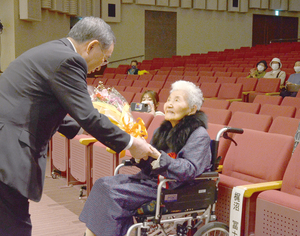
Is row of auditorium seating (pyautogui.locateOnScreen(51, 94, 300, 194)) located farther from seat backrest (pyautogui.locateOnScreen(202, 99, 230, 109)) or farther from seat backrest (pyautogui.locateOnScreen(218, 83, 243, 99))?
seat backrest (pyautogui.locateOnScreen(218, 83, 243, 99))

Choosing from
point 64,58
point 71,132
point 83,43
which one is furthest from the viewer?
point 71,132

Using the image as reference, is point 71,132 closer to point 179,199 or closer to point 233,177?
point 179,199

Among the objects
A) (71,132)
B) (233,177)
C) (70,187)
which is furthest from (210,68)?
(71,132)

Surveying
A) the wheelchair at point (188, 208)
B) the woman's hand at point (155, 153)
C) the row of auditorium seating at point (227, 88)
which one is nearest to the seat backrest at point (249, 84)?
the row of auditorium seating at point (227, 88)

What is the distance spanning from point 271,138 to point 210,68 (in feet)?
20.4

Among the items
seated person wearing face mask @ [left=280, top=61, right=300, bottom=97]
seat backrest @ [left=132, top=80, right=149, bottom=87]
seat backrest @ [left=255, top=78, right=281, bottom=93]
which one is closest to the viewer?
seated person wearing face mask @ [left=280, top=61, right=300, bottom=97]

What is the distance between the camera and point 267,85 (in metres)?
5.65

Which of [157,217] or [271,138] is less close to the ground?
[271,138]

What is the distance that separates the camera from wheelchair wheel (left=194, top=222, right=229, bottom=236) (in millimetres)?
1738

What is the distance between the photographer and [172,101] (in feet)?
6.64

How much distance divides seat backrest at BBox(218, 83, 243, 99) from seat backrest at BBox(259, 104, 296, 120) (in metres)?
1.83

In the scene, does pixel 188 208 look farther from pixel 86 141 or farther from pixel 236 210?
pixel 86 141

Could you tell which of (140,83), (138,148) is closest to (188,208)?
(138,148)

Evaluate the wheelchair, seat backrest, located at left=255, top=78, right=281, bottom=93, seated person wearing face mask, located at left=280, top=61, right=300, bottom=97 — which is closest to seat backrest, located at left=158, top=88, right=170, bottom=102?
seat backrest, located at left=255, top=78, right=281, bottom=93
